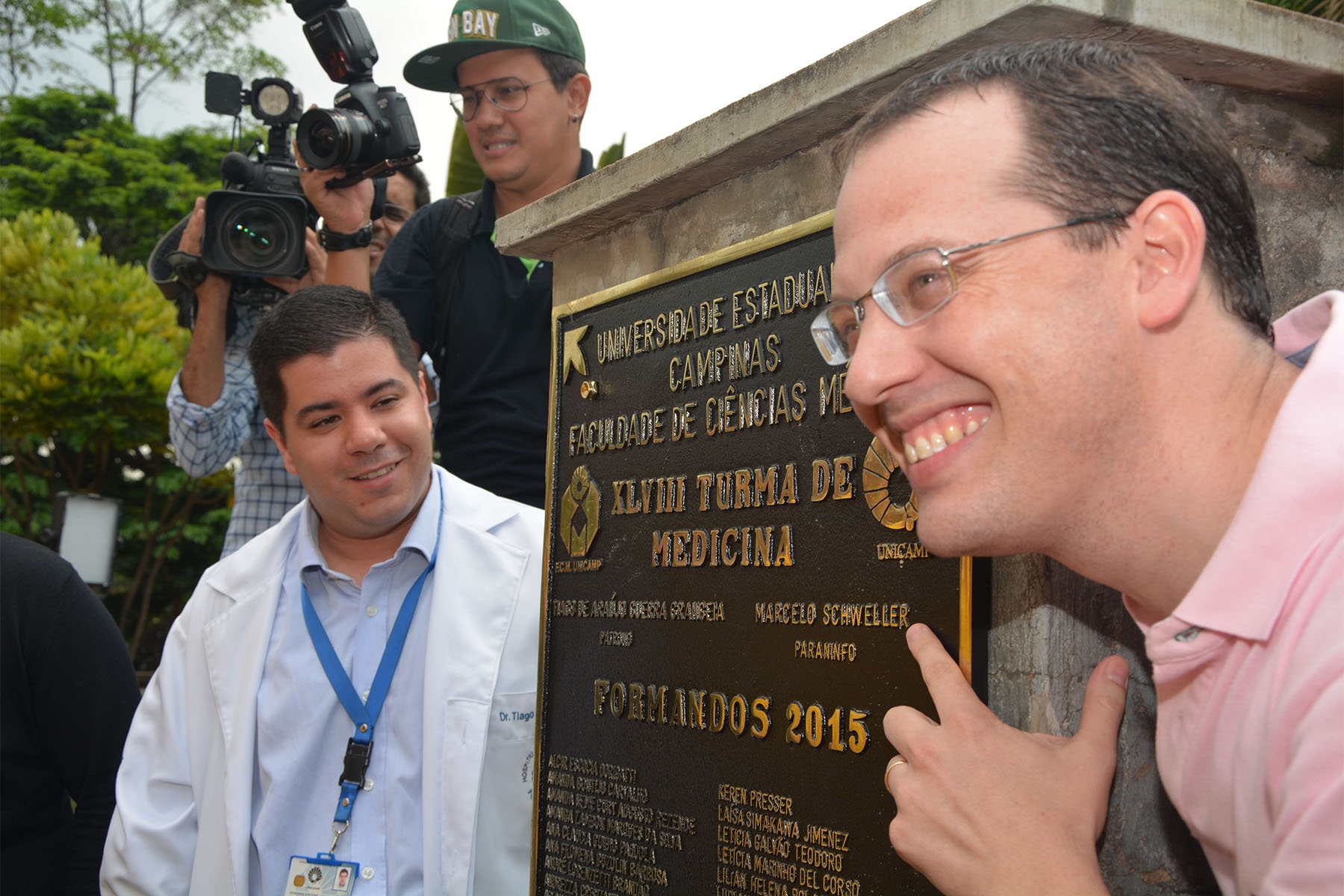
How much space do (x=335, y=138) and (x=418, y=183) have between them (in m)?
1.54

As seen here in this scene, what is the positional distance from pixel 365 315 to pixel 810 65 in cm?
188

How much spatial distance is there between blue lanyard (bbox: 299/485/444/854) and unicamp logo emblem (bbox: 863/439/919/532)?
1.63 metres

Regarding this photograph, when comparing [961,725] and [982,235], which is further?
[961,725]

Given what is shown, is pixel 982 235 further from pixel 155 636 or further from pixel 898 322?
pixel 155 636

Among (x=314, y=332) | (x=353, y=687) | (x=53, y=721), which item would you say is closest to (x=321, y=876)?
(x=353, y=687)

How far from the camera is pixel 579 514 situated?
2.88m

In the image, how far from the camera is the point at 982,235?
1455mm

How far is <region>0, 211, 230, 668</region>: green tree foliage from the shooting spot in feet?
36.5

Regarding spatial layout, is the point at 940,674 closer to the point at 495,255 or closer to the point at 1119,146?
the point at 1119,146

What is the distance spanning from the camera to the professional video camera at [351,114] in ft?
13.1

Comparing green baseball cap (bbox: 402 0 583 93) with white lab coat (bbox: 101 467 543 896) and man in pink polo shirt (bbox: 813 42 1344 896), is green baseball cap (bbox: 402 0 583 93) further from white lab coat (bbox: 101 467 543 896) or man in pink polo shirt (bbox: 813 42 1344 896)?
man in pink polo shirt (bbox: 813 42 1344 896)

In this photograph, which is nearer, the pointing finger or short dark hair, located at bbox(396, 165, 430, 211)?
the pointing finger

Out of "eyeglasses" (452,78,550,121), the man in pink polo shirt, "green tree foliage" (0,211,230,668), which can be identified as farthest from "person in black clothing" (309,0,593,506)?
"green tree foliage" (0,211,230,668)

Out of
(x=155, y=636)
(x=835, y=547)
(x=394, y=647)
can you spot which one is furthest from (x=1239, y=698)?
(x=155, y=636)
